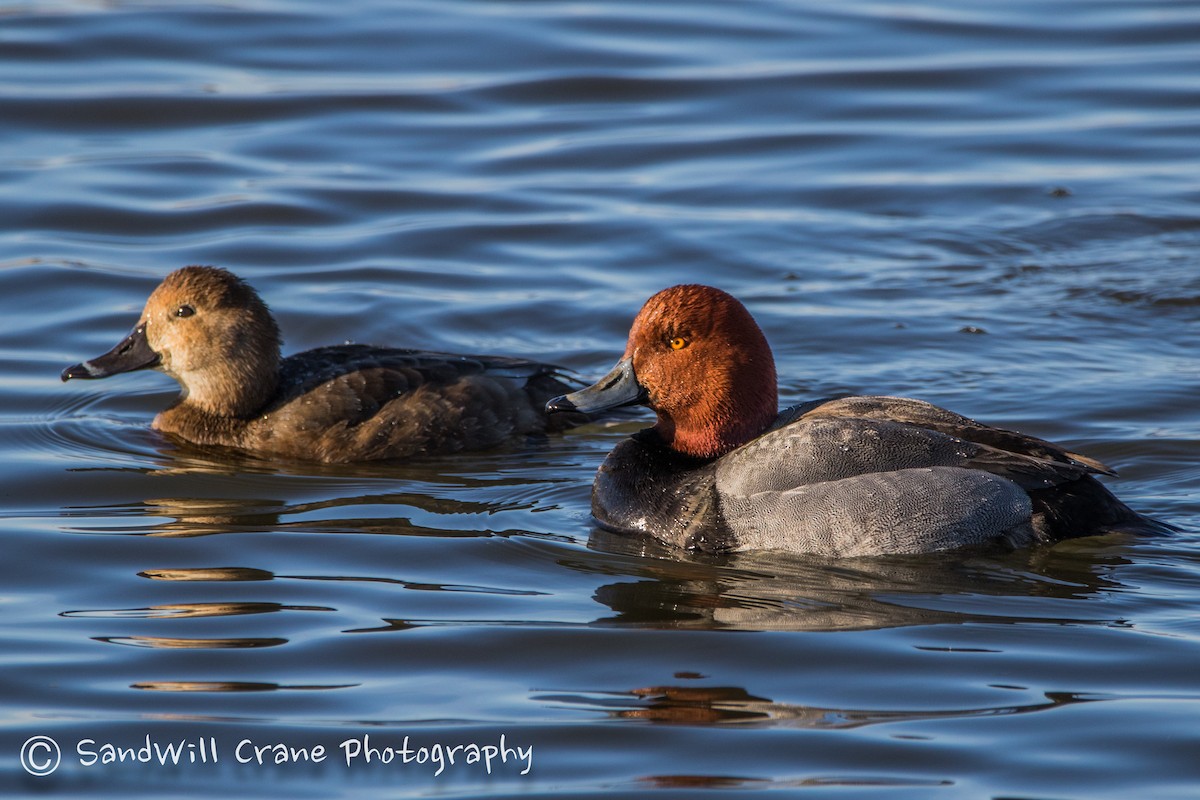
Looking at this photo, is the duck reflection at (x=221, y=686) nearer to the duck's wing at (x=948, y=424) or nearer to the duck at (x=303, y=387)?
the duck's wing at (x=948, y=424)

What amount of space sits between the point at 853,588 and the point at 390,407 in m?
3.03

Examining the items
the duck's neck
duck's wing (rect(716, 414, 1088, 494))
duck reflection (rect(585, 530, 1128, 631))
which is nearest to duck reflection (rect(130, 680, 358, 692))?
duck reflection (rect(585, 530, 1128, 631))

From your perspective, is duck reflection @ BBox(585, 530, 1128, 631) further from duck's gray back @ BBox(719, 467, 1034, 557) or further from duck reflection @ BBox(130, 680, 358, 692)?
duck reflection @ BBox(130, 680, 358, 692)

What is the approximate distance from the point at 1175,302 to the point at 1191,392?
1.75 m

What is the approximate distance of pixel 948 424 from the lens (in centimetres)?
777

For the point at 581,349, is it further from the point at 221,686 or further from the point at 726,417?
the point at 221,686

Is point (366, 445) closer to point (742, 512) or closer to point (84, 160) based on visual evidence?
point (742, 512)

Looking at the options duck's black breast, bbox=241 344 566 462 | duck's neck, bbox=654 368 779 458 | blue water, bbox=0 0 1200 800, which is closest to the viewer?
blue water, bbox=0 0 1200 800

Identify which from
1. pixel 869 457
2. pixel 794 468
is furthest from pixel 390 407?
pixel 869 457

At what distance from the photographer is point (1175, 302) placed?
11445 mm

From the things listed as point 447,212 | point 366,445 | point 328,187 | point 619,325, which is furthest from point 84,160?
point 366,445

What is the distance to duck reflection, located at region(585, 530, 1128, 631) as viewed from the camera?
6.92 metres

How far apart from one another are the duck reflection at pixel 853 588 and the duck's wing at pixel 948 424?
395 millimetres

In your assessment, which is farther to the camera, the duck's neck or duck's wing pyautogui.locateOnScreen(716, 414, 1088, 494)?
the duck's neck
